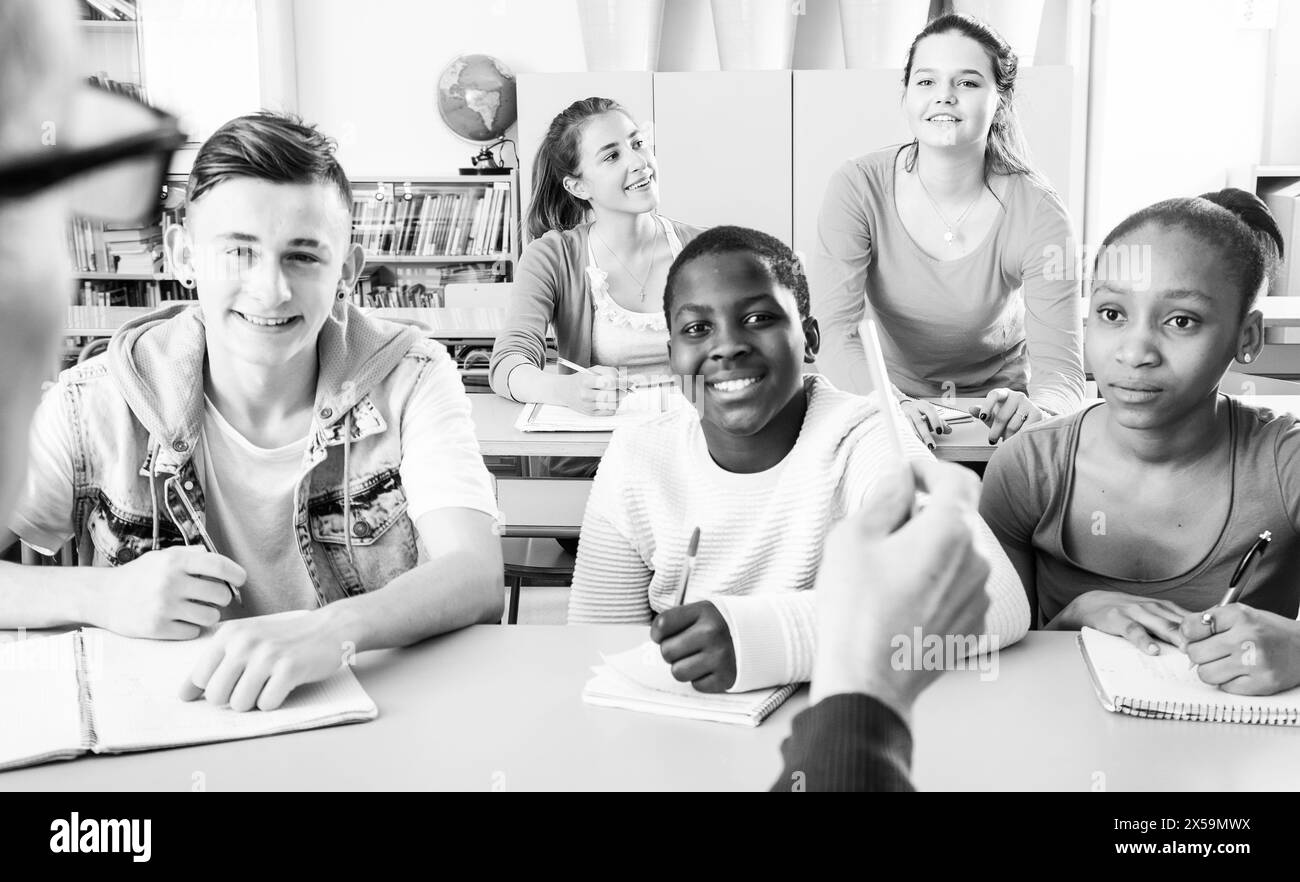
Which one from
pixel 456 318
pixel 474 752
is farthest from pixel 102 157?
pixel 456 318

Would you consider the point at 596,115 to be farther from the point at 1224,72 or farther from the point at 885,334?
the point at 1224,72

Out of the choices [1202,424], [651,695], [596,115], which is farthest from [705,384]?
[596,115]

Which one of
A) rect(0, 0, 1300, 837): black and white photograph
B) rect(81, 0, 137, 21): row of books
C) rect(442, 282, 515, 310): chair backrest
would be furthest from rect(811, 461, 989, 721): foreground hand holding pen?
rect(81, 0, 137, 21): row of books

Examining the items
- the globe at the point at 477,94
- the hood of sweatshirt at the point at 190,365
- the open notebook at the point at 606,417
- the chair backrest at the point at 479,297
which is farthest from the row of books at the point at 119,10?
the hood of sweatshirt at the point at 190,365

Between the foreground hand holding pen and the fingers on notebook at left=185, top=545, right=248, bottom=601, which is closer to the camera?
the foreground hand holding pen

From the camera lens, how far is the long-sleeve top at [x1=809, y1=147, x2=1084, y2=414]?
251 cm

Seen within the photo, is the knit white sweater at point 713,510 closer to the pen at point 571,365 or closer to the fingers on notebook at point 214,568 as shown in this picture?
the fingers on notebook at point 214,568

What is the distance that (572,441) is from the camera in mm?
2365

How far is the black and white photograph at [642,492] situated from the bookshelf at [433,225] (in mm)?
2367

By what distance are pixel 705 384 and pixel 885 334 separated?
123 centimetres

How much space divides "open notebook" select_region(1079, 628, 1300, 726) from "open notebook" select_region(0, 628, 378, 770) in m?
0.71

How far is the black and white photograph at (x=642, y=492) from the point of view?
74 centimetres

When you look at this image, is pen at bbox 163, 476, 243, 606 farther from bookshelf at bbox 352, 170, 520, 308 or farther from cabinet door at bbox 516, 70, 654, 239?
bookshelf at bbox 352, 170, 520, 308

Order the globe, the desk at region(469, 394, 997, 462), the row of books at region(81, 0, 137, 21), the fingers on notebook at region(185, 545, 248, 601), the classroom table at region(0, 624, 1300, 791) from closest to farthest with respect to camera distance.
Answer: the classroom table at region(0, 624, 1300, 791) < the fingers on notebook at region(185, 545, 248, 601) < the desk at region(469, 394, 997, 462) < the row of books at region(81, 0, 137, 21) < the globe
